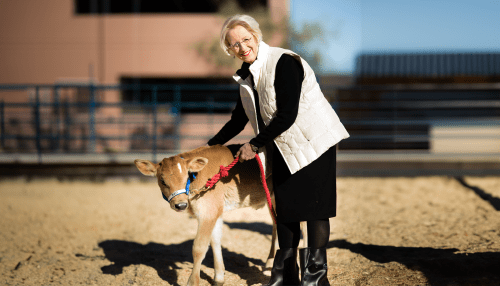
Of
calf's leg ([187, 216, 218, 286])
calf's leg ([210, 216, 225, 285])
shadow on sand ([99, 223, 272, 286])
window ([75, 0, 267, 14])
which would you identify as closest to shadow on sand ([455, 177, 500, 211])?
shadow on sand ([99, 223, 272, 286])

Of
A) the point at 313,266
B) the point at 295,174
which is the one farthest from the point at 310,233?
the point at 295,174

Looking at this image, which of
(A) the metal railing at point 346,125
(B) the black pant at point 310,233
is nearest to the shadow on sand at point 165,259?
(B) the black pant at point 310,233

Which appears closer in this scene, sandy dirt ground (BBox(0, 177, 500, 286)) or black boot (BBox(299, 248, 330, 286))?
black boot (BBox(299, 248, 330, 286))

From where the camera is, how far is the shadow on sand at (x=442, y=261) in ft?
10.6

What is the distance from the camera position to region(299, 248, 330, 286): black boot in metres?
2.90

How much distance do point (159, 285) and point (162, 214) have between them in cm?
294

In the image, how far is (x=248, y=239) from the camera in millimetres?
5168

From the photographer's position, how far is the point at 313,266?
2918 mm

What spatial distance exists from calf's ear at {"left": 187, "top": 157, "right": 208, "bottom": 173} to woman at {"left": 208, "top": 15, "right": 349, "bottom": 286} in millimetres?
352

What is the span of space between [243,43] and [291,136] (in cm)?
66

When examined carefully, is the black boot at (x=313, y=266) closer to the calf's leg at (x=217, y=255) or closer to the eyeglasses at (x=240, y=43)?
the calf's leg at (x=217, y=255)

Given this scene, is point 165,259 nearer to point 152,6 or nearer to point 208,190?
point 208,190

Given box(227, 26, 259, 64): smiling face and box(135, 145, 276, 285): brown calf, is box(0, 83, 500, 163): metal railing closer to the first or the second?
box(135, 145, 276, 285): brown calf

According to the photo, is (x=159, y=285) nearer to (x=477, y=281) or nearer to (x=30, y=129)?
(x=477, y=281)
